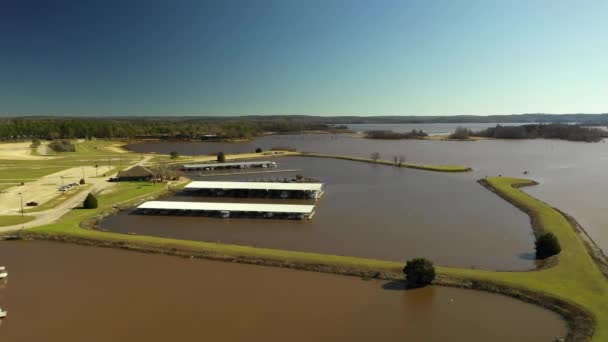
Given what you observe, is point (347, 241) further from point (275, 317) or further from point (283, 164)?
point (283, 164)

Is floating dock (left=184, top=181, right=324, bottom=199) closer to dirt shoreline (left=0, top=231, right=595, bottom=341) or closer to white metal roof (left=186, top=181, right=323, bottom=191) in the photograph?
white metal roof (left=186, top=181, right=323, bottom=191)

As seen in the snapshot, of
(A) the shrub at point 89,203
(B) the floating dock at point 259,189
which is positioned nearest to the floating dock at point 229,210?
(A) the shrub at point 89,203

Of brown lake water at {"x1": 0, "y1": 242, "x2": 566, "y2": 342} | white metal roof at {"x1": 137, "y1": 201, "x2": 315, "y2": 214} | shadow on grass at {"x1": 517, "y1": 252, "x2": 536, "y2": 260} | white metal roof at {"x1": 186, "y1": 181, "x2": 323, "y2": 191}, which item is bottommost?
brown lake water at {"x1": 0, "y1": 242, "x2": 566, "y2": 342}

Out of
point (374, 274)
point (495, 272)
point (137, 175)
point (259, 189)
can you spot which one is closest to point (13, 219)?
point (137, 175)

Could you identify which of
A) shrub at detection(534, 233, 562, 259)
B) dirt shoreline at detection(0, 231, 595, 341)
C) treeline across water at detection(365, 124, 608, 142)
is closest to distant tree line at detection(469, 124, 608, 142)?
treeline across water at detection(365, 124, 608, 142)

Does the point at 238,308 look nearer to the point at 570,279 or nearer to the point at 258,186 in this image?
the point at 570,279

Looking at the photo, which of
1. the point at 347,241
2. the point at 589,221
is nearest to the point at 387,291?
the point at 347,241
